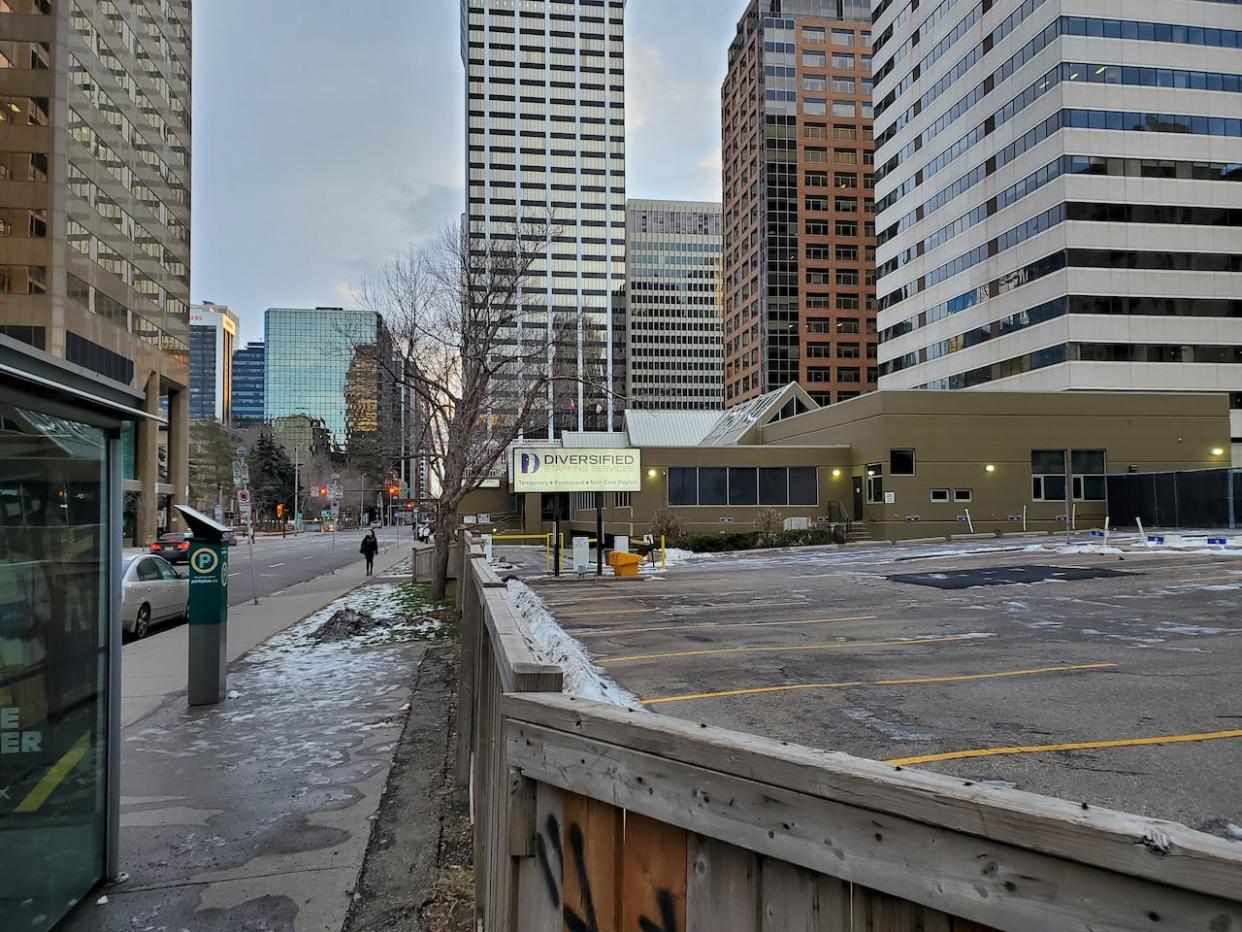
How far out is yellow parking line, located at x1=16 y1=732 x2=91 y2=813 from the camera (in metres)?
3.61

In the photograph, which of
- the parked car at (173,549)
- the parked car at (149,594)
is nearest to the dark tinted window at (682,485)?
the parked car at (173,549)

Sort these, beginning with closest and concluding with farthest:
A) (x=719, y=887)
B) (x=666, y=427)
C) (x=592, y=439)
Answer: (x=719, y=887), (x=666, y=427), (x=592, y=439)

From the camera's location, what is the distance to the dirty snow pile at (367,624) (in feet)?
40.7

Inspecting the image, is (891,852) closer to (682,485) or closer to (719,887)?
(719,887)

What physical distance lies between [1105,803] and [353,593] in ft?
59.0

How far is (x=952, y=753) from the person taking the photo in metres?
5.78

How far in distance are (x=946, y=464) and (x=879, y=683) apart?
1192 inches

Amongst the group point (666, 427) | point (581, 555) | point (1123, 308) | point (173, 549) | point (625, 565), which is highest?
point (1123, 308)

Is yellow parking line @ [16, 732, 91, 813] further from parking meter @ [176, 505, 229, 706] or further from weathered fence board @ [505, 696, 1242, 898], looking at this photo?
parking meter @ [176, 505, 229, 706]

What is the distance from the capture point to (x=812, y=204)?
343 feet

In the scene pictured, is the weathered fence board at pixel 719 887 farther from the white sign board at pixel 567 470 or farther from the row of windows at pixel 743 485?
the row of windows at pixel 743 485

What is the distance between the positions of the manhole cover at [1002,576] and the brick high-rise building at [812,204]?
281ft

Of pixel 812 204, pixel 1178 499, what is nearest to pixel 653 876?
pixel 1178 499

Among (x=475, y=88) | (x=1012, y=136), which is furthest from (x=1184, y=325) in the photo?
(x=475, y=88)
